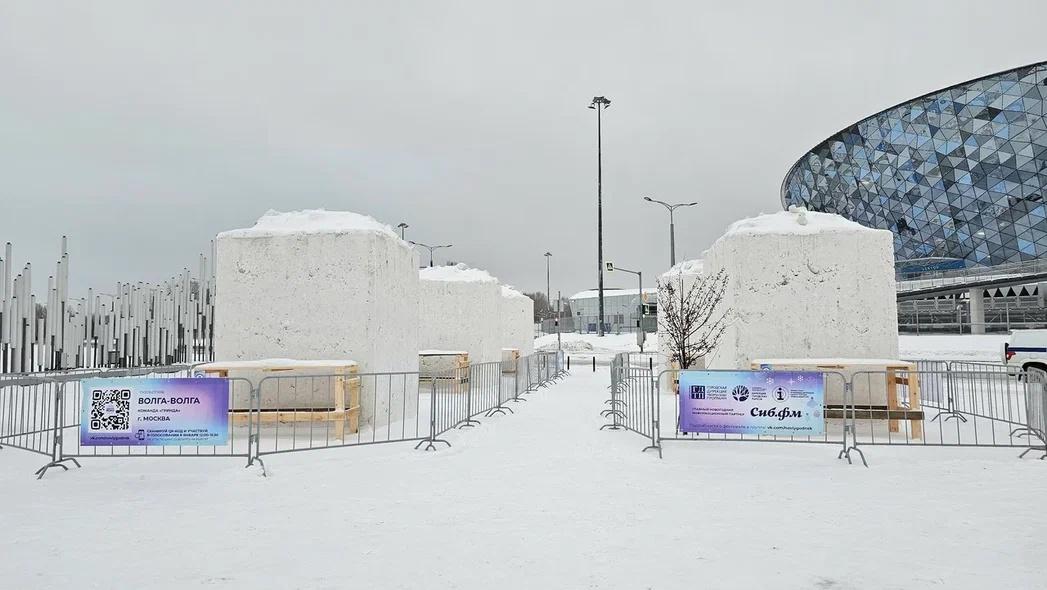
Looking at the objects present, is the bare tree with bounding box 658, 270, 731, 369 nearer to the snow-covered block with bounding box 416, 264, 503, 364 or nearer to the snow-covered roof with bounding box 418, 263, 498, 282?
the snow-covered block with bounding box 416, 264, 503, 364

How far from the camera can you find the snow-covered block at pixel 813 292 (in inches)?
434

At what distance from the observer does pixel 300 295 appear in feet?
35.8

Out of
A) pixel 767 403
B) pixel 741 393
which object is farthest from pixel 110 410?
pixel 767 403

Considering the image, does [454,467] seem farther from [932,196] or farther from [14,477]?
[932,196]

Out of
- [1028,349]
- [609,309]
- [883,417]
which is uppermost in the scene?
[609,309]

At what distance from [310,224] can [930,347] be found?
3752 centimetres

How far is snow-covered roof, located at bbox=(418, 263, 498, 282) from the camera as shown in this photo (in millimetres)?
20672

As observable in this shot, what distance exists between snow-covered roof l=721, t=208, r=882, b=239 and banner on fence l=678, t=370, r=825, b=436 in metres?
3.93

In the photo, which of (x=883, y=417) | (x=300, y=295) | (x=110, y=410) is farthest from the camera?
(x=300, y=295)

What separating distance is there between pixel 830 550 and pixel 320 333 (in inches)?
331

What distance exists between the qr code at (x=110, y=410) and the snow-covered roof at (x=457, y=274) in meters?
12.9

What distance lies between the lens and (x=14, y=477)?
743 centimetres

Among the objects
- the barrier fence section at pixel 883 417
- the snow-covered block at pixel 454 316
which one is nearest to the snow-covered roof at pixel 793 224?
the barrier fence section at pixel 883 417

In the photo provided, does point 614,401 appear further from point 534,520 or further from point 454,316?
point 454,316
